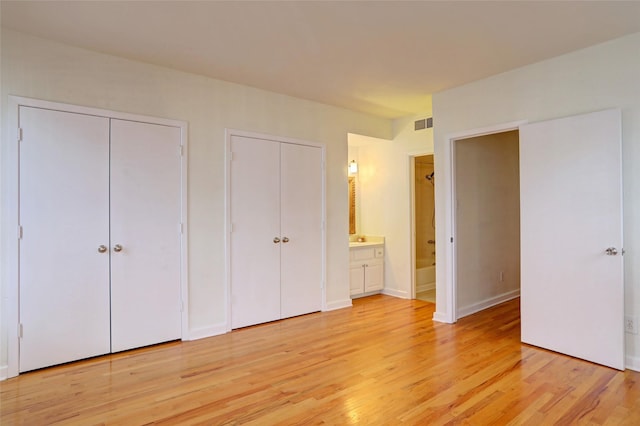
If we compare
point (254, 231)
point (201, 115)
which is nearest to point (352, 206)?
point (254, 231)

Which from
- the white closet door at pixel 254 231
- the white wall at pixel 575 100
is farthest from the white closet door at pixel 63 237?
the white wall at pixel 575 100

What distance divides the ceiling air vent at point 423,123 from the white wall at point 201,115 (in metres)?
0.77

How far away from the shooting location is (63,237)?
295 centimetres

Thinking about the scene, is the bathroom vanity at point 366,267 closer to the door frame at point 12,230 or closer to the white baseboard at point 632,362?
the white baseboard at point 632,362

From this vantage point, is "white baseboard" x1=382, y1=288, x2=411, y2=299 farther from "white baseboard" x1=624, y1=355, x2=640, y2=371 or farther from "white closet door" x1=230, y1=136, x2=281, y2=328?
"white baseboard" x1=624, y1=355, x2=640, y2=371

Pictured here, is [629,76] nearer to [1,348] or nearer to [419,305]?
[419,305]

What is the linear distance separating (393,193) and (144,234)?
336cm

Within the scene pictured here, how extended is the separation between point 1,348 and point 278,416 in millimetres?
2152

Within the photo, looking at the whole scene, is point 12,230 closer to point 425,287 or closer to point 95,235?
point 95,235

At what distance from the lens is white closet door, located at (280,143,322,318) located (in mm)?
4242

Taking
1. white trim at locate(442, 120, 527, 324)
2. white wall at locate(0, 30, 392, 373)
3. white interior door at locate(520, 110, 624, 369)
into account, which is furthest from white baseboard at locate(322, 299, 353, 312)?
white interior door at locate(520, 110, 624, 369)

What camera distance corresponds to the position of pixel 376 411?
2.22 meters

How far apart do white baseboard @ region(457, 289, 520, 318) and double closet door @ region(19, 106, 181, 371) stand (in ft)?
10.2

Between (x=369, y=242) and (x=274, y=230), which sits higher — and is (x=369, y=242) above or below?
below
